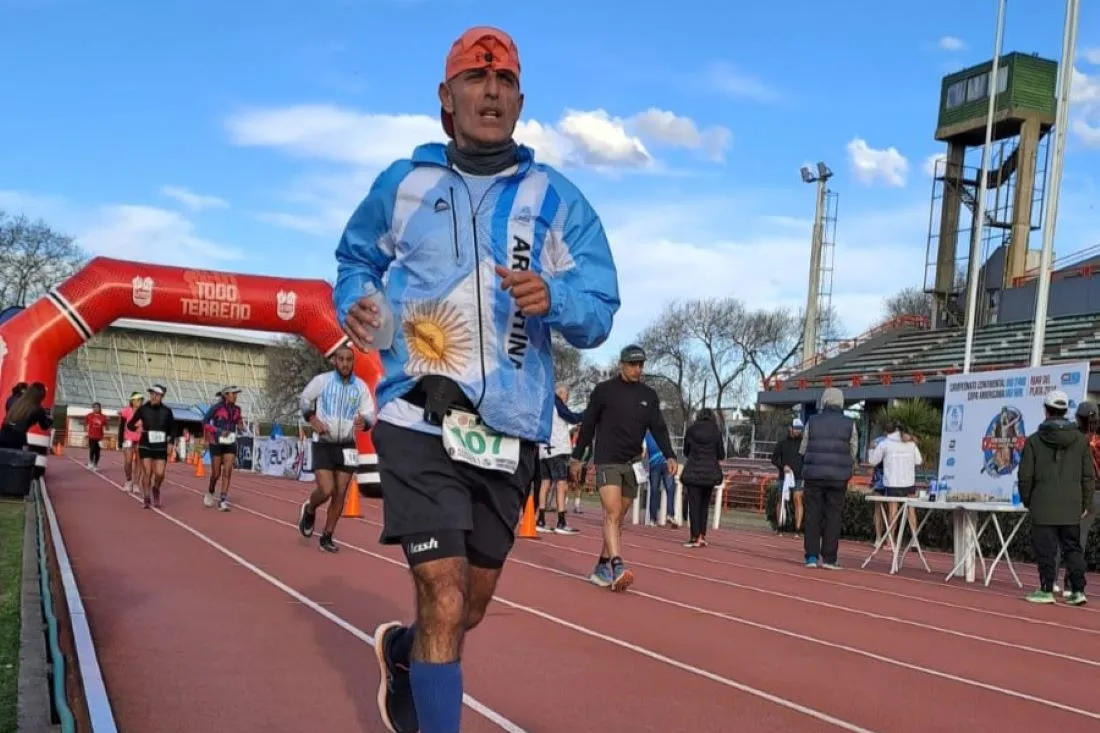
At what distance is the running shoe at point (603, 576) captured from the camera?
1027 cm

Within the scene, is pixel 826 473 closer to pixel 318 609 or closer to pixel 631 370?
pixel 631 370

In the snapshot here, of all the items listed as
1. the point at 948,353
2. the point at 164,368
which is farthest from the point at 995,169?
the point at 164,368

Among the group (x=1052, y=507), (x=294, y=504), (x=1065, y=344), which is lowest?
(x=294, y=504)

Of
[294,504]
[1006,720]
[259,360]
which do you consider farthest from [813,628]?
[259,360]

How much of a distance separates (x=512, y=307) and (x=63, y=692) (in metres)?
2.72

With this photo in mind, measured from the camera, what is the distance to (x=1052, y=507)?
11.6 meters

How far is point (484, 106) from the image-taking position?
3.81m

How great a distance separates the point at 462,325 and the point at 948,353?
44.8 metres

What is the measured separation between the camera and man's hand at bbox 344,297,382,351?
3.63m

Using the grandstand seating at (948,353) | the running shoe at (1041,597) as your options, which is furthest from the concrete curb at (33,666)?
the grandstand seating at (948,353)

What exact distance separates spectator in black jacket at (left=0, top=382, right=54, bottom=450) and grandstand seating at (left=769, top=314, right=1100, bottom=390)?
29.1 metres

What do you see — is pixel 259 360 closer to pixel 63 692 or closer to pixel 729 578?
pixel 729 578

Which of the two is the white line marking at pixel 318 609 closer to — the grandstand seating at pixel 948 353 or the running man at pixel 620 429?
the running man at pixel 620 429

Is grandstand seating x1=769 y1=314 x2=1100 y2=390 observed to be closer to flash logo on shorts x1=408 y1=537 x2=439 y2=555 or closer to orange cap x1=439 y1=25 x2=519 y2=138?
orange cap x1=439 y1=25 x2=519 y2=138
